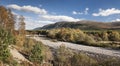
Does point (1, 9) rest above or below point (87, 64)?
above

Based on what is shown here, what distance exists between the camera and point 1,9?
65.2m

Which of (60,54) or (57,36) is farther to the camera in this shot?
(57,36)

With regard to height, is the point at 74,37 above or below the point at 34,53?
below

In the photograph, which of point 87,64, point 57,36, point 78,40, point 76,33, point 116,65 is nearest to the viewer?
point 116,65

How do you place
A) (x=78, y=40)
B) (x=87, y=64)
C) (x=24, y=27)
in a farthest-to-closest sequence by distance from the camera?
(x=78, y=40)
(x=24, y=27)
(x=87, y=64)

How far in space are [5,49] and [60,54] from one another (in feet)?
52.3

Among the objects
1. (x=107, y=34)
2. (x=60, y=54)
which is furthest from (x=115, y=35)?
(x=60, y=54)

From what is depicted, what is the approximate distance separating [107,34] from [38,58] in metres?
76.2

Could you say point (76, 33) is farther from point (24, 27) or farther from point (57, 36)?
point (24, 27)

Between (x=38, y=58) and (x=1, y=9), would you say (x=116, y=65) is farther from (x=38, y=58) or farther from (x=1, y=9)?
(x=1, y=9)

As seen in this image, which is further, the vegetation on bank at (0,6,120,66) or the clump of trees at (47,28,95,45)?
the clump of trees at (47,28,95,45)

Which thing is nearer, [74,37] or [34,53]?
[34,53]

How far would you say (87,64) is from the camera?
103ft

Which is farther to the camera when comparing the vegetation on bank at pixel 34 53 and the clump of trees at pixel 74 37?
the clump of trees at pixel 74 37
